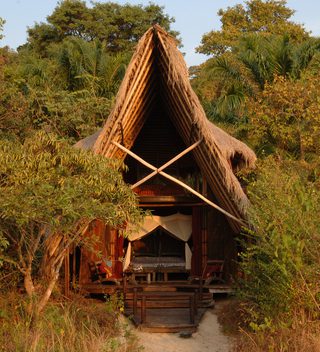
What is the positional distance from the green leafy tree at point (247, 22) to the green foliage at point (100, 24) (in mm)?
2143

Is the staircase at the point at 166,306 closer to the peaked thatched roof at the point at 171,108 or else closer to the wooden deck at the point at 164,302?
the wooden deck at the point at 164,302

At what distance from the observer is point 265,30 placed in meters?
24.8

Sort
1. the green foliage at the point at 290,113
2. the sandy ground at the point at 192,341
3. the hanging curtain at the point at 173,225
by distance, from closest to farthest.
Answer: the sandy ground at the point at 192,341, the hanging curtain at the point at 173,225, the green foliage at the point at 290,113

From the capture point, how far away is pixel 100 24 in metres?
25.4

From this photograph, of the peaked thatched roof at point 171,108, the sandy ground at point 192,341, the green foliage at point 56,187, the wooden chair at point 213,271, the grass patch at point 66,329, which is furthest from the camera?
the wooden chair at point 213,271

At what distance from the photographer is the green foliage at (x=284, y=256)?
645cm

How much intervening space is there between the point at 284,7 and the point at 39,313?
21256 millimetres

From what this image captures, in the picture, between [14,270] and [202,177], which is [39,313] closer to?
[14,270]

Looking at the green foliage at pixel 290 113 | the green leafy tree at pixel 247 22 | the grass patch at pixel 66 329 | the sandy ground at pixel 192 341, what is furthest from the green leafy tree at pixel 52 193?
the green leafy tree at pixel 247 22

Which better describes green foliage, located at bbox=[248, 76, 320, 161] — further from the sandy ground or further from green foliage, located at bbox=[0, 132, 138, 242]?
green foliage, located at bbox=[0, 132, 138, 242]

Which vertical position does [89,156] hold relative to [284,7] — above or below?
below

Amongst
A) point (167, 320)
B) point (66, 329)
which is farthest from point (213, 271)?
point (66, 329)

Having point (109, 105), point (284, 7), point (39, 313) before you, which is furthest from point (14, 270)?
point (284, 7)

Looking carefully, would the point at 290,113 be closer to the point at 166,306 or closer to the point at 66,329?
the point at 166,306
